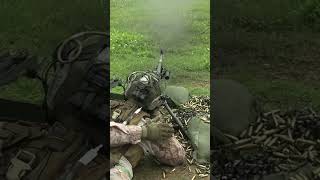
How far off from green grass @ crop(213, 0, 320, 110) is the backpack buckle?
119 inches

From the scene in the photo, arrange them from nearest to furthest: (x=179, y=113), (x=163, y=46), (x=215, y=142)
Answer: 1. (x=215, y=142)
2. (x=179, y=113)
3. (x=163, y=46)

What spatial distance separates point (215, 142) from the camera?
540 centimetres

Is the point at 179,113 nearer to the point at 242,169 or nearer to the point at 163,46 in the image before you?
the point at 242,169

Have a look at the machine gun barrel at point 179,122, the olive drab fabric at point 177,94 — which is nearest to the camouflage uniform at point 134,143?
the machine gun barrel at point 179,122

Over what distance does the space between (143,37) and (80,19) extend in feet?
4.07

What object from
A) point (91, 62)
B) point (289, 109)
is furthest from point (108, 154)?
point (289, 109)

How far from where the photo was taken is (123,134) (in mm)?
4801

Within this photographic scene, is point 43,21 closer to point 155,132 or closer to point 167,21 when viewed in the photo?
point 167,21

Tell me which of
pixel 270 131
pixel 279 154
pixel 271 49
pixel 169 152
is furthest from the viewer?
pixel 271 49

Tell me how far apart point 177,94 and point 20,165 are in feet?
9.22

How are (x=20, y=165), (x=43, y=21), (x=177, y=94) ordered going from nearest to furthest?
(x=20, y=165) < (x=177, y=94) < (x=43, y=21)

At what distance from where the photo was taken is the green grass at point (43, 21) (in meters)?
7.63

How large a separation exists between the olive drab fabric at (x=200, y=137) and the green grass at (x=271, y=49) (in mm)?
869

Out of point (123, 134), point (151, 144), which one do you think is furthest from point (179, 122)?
point (123, 134)
